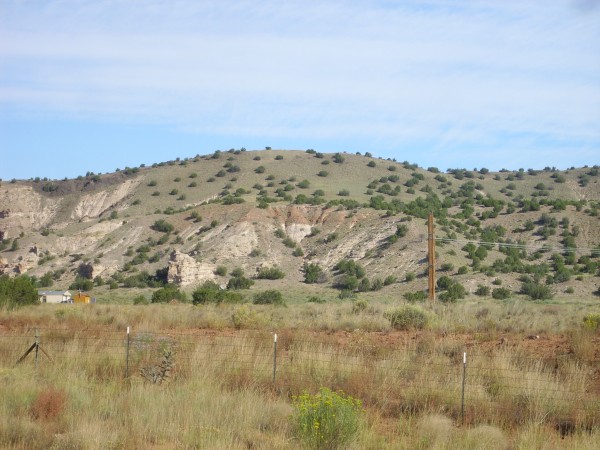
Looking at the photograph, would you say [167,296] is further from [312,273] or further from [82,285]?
[82,285]

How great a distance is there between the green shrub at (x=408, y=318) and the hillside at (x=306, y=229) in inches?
1012

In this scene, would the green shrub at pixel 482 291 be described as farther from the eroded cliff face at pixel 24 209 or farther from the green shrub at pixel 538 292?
Answer: the eroded cliff face at pixel 24 209

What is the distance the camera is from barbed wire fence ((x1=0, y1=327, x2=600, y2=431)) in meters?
14.0

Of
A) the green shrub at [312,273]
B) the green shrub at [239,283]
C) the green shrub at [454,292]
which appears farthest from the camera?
the green shrub at [312,273]

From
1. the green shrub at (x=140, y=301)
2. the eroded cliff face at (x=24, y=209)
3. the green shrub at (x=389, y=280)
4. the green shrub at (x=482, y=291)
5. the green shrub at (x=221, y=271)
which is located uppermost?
the eroded cliff face at (x=24, y=209)

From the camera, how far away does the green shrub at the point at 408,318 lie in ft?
80.4

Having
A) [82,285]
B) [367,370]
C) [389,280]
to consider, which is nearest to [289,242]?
[389,280]

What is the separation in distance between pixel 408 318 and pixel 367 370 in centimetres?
876

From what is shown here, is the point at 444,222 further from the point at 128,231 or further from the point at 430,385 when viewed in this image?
the point at 430,385

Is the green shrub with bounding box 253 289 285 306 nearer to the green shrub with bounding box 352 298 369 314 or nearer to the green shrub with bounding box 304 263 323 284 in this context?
the green shrub with bounding box 352 298 369 314

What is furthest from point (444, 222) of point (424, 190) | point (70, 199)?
point (70, 199)

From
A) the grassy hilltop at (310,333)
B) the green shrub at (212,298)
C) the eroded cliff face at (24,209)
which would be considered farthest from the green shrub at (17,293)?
the eroded cliff face at (24,209)

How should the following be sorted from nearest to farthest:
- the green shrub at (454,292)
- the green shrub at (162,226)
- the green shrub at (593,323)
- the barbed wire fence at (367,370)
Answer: the barbed wire fence at (367,370)
the green shrub at (593,323)
the green shrub at (454,292)
the green shrub at (162,226)

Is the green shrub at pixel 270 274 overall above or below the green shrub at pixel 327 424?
above
